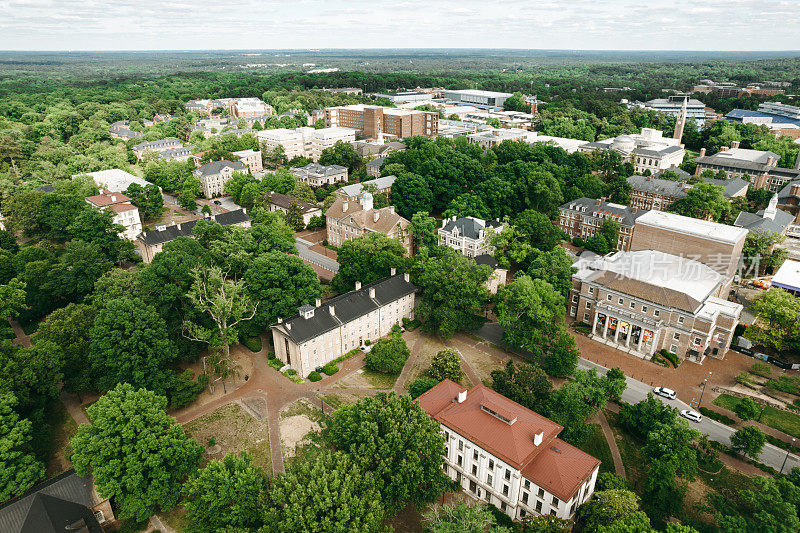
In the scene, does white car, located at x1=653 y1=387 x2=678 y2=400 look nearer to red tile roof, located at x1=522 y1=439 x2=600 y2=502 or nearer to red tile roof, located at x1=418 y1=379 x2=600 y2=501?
red tile roof, located at x1=418 y1=379 x2=600 y2=501

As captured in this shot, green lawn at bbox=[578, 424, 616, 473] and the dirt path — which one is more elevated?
green lawn at bbox=[578, 424, 616, 473]

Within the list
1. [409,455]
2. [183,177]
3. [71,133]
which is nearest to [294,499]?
[409,455]

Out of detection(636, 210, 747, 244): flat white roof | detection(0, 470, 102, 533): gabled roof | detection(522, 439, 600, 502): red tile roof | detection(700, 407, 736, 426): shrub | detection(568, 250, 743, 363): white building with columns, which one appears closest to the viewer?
detection(0, 470, 102, 533): gabled roof

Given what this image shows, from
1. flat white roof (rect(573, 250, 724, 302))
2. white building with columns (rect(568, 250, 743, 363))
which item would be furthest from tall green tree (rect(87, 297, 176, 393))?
flat white roof (rect(573, 250, 724, 302))

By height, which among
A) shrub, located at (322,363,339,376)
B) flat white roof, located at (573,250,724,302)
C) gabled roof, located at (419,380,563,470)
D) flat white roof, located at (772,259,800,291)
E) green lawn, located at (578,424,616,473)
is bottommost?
green lawn, located at (578,424,616,473)

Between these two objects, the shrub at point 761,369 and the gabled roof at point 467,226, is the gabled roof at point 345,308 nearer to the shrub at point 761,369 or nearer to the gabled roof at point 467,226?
the gabled roof at point 467,226

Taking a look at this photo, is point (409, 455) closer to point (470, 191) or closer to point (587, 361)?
point (587, 361)

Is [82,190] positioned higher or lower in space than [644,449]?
higher
